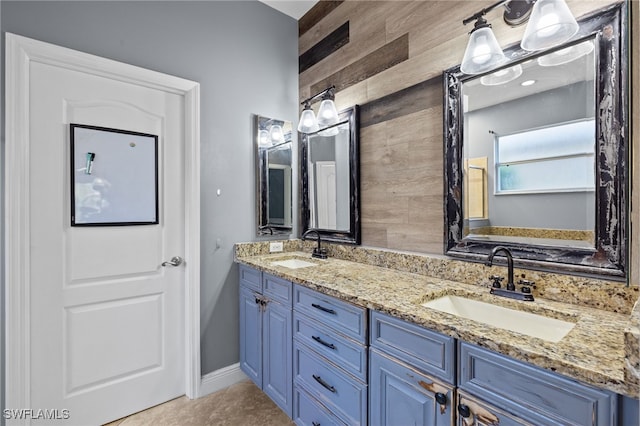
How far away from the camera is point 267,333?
1.96 m

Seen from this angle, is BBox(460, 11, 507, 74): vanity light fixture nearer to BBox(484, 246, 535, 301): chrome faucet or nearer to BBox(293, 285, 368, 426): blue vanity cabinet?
BBox(484, 246, 535, 301): chrome faucet

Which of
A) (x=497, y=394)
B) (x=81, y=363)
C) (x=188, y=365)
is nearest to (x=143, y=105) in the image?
(x=81, y=363)

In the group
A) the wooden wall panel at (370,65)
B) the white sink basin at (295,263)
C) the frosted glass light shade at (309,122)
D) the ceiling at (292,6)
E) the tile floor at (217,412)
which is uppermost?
the ceiling at (292,6)

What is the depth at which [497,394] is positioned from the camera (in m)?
0.91

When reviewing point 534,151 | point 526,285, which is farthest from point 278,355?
point 534,151

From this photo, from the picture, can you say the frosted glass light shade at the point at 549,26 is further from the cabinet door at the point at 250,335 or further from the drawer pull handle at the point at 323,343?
the cabinet door at the point at 250,335

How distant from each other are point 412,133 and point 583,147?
82 cm

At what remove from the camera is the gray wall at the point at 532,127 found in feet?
4.02

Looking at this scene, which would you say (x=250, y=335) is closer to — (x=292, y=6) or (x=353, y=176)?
(x=353, y=176)

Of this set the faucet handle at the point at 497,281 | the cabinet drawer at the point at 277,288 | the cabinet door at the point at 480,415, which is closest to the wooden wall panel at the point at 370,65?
the faucet handle at the point at 497,281

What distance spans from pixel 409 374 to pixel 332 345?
430 mm

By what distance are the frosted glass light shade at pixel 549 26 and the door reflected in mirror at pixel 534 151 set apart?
0.15 m

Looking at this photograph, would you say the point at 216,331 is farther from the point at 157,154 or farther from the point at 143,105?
the point at 143,105

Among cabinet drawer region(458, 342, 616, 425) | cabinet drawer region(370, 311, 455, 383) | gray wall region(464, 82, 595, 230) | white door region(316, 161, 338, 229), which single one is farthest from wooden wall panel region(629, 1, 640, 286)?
white door region(316, 161, 338, 229)
